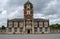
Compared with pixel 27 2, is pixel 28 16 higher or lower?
lower

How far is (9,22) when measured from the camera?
76438mm

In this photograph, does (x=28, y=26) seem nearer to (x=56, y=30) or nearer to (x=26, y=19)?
(x=26, y=19)

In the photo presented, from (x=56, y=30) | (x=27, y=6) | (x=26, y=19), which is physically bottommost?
(x=56, y=30)

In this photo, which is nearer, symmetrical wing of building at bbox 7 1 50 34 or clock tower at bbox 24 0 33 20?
symmetrical wing of building at bbox 7 1 50 34

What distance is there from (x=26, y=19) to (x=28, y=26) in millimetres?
3402

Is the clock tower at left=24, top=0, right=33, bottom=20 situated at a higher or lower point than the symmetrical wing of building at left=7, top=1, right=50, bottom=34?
higher

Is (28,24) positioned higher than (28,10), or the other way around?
(28,10)

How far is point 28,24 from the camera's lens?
7512 centimetres

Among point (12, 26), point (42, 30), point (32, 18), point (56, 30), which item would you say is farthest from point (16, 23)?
point (56, 30)

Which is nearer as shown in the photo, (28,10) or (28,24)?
(28,24)

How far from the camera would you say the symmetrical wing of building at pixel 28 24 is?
7494 cm

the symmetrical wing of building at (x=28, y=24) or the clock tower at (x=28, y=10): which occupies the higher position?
the clock tower at (x=28, y=10)

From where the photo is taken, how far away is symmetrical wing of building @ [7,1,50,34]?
74938mm

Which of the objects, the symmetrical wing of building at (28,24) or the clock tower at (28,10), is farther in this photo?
the clock tower at (28,10)
